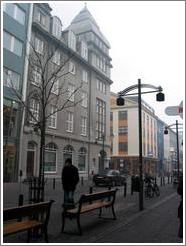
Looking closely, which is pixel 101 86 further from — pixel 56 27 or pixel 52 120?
pixel 52 120

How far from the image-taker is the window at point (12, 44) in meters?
31.5

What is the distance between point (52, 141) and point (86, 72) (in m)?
14.2

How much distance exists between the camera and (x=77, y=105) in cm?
4600

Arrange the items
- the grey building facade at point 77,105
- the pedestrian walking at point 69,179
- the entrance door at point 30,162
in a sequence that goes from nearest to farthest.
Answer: the pedestrian walking at point 69,179 < the entrance door at point 30,162 < the grey building facade at point 77,105

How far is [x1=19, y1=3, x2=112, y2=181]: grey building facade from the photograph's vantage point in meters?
36.9

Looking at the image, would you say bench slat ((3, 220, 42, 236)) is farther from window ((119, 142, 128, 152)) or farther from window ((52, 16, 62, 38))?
window ((119, 142, 128, 152))

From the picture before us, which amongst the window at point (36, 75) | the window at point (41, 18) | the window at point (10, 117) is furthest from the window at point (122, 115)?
the window at point (36, 75)

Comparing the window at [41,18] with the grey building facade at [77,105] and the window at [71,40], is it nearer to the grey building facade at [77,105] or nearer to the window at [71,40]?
the grey building facade at [77,105]

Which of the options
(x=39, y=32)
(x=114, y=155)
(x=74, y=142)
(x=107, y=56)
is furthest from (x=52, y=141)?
(x=114, y=155)

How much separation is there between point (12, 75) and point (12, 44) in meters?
2.83

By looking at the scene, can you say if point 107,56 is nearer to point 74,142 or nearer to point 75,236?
point 74,142

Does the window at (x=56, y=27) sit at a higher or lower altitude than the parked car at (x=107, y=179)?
higher

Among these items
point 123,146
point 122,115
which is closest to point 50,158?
point 123,146

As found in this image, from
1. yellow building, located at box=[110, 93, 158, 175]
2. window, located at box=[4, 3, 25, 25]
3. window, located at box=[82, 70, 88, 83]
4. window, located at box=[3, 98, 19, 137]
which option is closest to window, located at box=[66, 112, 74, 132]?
window, located at box=[82, 70, 88, 83]
